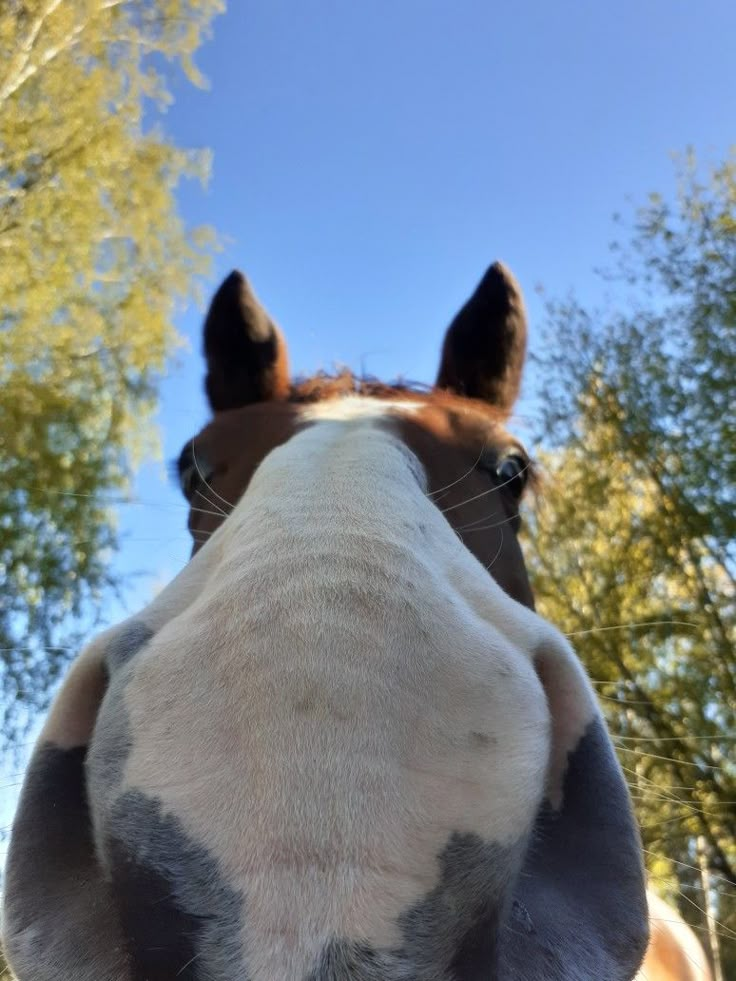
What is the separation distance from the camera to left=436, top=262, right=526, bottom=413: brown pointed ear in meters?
3.02

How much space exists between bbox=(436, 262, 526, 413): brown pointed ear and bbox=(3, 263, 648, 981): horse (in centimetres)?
189

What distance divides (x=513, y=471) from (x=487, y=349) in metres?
0.94

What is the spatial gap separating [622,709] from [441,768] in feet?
26.1

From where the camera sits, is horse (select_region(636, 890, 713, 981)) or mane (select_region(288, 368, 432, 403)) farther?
horse (select_region(636, 890, 713, 981))

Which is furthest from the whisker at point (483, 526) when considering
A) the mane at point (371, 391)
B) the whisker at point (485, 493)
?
the mane at point (371, 391)

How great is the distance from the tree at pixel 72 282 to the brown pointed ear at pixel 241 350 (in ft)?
20.8

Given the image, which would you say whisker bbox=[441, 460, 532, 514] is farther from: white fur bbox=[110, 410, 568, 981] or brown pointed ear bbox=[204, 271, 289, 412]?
brown pointed ear bbox=[204, 271, 289, 412]

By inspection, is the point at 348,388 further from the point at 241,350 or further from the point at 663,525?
the point at 663,525

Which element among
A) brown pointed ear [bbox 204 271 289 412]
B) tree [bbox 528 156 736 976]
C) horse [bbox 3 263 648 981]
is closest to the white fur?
horse [bbox 3 263 648 981]

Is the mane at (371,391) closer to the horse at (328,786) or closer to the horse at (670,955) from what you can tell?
the horse at (328,786)

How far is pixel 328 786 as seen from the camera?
0.86 m

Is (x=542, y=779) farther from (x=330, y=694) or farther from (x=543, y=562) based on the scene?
(x=543, y=562)

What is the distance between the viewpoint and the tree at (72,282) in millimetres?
9117

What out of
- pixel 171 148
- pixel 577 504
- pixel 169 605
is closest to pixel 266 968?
pixel 169 605
